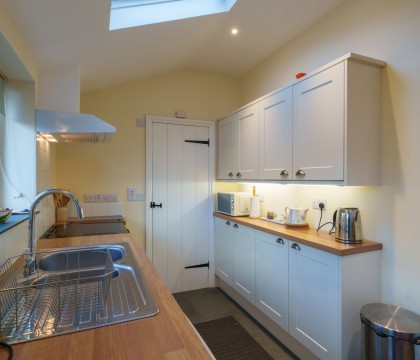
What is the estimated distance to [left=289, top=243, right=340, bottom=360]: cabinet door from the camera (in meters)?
1.67

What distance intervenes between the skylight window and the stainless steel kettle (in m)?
1.76

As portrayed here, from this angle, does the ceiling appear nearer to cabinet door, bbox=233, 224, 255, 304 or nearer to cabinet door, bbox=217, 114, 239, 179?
cabinet door, bbox=217, 114, 239, 179

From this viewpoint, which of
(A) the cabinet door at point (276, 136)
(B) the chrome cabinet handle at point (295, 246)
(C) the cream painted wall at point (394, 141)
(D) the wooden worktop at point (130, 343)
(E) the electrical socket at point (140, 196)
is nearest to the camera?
(D) the wooden worktop at point (130, 343)

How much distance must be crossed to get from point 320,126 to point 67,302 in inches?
69.5

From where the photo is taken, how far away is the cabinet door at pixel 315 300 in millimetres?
1666

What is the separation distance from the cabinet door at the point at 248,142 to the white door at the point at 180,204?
0.62 m

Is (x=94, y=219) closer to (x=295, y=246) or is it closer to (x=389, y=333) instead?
(x=295, y=246)

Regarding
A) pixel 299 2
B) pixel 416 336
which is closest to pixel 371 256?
pixel 416 336

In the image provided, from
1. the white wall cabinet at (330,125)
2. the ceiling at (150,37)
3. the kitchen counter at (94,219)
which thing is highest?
the ceiling at (150,37)

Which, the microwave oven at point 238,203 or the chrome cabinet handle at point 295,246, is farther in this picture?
the microwave oven at point 238,203

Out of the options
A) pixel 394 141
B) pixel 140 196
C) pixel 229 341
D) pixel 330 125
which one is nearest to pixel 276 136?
pixel 330 125

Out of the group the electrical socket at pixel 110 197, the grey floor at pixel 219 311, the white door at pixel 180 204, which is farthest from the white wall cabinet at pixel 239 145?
the grey floor at pixel 219 311

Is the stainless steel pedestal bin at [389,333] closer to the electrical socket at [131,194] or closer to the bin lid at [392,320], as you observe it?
the bin lid at [392,320]

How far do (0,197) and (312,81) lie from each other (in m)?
2.20
